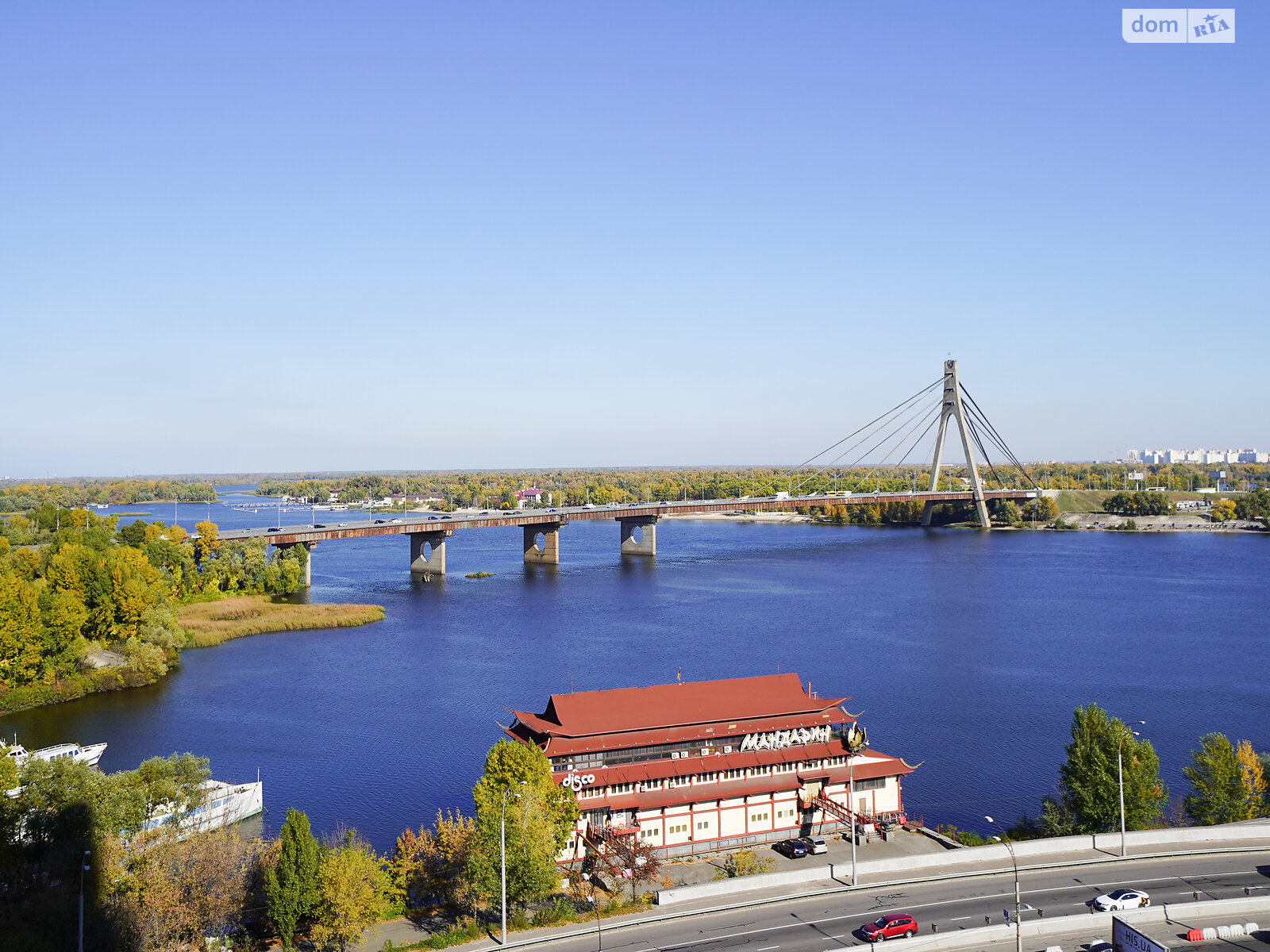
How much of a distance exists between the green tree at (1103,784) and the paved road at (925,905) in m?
4.09

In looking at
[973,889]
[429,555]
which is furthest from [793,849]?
[429,555]

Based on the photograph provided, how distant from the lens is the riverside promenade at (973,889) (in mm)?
19672

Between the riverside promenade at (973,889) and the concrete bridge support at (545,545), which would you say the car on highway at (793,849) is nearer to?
the riverside promenade at (973,889)

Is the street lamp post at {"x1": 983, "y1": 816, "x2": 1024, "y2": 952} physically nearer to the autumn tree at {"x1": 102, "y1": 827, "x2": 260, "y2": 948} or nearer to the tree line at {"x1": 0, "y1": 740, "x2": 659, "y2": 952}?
the tree line at {"x1": 0, "y1": 740, "x2": 659, "y2": 952}

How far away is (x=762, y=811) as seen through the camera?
1081 inches

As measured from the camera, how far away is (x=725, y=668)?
1950 inches

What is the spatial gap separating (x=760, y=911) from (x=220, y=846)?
12019 millimetres

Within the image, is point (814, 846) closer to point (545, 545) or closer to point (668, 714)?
point (668, 714)

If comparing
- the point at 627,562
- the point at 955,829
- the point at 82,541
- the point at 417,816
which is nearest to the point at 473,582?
the point at 627,562

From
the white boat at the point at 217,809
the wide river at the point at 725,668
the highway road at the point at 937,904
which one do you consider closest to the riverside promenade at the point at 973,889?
the highway road at the point at 937,904

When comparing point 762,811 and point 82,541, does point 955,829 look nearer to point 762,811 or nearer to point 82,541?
point 762,811

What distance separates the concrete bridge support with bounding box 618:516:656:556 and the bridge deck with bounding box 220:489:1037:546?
2.95 ft

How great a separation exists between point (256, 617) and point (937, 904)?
52.5 m

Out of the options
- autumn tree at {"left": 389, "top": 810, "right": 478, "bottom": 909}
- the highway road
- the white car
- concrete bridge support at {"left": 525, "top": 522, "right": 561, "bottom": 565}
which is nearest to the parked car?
the highway road
